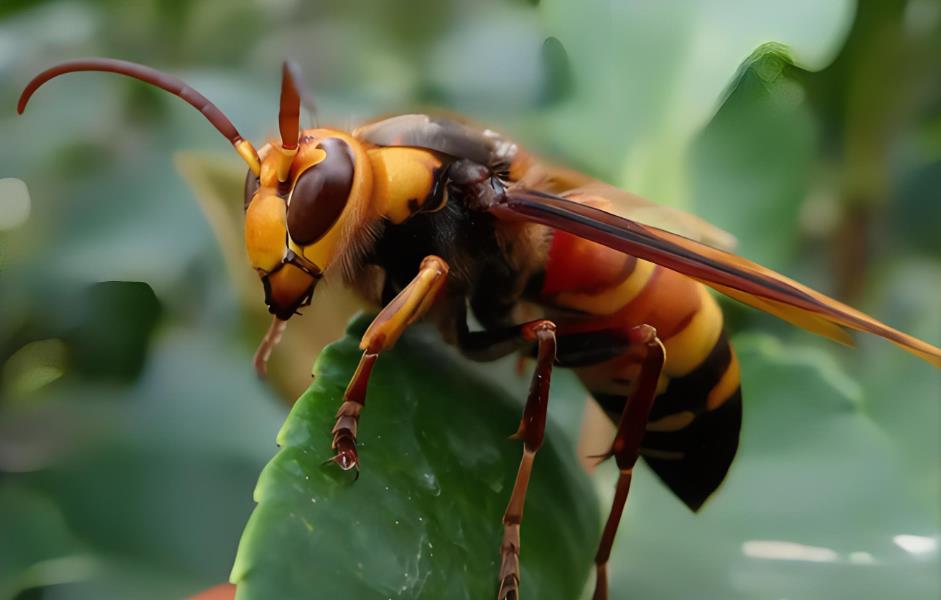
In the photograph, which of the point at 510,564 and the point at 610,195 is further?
the point at 610,195

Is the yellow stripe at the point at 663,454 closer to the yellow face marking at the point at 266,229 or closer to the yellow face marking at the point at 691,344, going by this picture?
the yellow face marking at the point at 691,344

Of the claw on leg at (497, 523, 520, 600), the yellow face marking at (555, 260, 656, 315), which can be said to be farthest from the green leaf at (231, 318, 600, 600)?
the yellow face marking at (555, 260, 656, 315)

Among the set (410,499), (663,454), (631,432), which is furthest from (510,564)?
(663,454)

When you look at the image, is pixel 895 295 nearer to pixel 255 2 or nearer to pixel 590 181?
pixel 590 181

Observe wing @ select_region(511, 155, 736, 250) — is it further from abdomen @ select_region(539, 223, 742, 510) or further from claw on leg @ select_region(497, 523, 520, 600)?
claw on leg @ select_region(497, 523, 520, 600)

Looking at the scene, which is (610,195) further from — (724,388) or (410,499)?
(410,499)

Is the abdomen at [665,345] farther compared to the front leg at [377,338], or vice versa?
the abdomen at [665,345]

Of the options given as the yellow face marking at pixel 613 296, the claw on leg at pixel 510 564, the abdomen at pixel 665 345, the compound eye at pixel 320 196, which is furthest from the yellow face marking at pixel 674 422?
the compound eye at pixel 320 196
